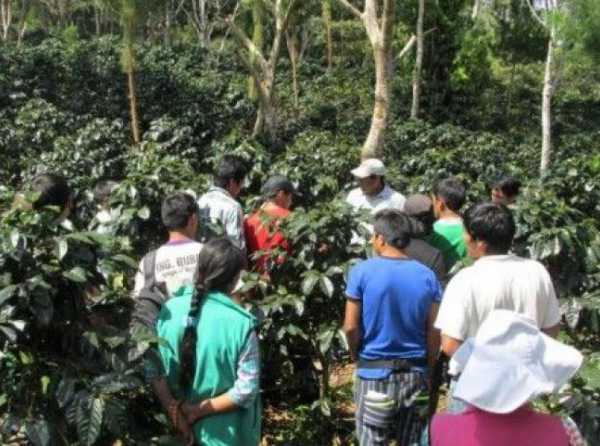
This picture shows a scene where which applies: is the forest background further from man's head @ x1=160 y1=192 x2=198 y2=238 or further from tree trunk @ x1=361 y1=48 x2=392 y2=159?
man's head @ x1=160 y1=192 x2=198 y2=238

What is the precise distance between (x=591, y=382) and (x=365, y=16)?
8146 mm

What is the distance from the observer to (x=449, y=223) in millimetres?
4500

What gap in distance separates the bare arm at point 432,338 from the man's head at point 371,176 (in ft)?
7.45

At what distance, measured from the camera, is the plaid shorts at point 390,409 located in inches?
132

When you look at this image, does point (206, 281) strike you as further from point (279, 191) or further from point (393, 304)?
point (279, 191)

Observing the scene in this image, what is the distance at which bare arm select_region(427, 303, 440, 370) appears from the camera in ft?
11.2

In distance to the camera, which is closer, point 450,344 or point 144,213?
point 450,344

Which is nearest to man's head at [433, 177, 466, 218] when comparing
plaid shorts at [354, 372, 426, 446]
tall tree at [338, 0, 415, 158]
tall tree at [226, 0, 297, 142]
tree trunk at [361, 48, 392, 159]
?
plaid shorts at [354, 372, 426, 446]

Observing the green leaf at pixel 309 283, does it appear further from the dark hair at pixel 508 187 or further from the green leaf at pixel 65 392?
the dark hair at pixel 508 187

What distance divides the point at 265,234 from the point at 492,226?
1915mm

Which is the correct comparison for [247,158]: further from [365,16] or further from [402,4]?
[402,4]

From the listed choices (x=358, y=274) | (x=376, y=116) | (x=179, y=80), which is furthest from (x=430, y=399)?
(x=179, y=80)

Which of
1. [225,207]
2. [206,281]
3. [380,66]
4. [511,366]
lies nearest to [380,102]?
[380,66]

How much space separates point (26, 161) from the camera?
10.0 meters
